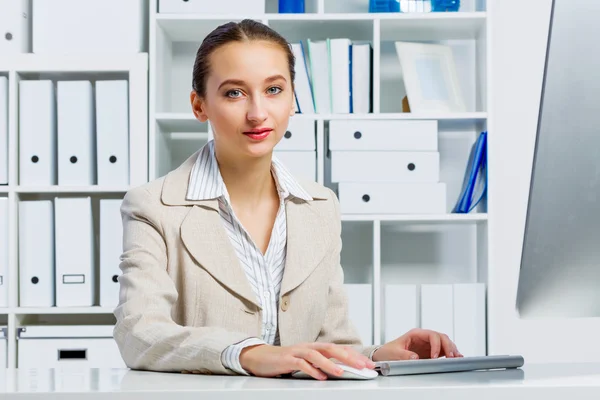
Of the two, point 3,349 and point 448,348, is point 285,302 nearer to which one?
point 448,348

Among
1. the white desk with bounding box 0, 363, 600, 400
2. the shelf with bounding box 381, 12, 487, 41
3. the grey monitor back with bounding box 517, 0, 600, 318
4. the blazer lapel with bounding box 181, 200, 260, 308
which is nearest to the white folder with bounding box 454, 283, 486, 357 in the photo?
the shelf with bounding box 381, 12, 487, 41

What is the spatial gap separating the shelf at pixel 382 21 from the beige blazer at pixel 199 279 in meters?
1.31

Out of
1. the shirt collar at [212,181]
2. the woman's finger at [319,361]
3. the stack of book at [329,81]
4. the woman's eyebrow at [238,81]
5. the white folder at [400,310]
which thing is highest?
the stack of book at [329,81]

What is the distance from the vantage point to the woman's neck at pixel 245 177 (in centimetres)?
138

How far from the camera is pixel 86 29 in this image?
2.63 meters

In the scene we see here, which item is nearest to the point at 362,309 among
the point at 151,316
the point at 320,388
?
the point at 151,316

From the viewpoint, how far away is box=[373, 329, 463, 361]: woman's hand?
1087mm

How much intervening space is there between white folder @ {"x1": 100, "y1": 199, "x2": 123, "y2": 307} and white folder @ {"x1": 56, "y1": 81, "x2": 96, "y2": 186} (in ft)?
0.47

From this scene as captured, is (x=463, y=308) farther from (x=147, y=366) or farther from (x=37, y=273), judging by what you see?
(x=147, y=366)

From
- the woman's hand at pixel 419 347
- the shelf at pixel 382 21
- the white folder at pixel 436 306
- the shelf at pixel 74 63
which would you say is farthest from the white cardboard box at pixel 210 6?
the woman's hand at pixel 419 347

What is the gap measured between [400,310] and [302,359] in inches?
70.0

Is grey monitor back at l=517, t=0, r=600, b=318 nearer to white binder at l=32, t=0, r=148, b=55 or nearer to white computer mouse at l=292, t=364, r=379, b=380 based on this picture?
white computer mouse at l=292, t=364, r=379, b=380

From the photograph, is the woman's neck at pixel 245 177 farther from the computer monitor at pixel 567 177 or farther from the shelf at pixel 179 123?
the shelf at pixel 179 123

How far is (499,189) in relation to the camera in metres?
2.92
